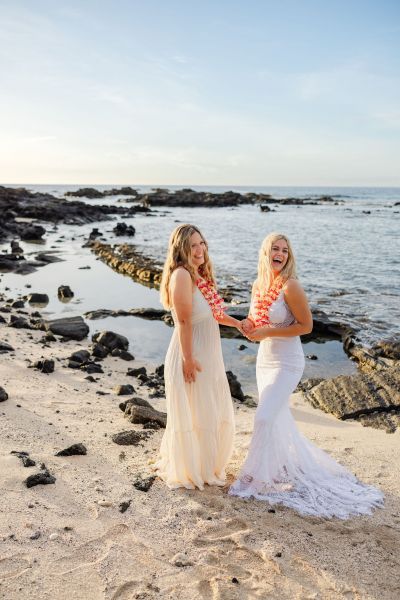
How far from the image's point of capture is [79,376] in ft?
33.0

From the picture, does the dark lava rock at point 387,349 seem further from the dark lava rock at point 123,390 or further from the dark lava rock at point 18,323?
the dark lava rock at point 18,323

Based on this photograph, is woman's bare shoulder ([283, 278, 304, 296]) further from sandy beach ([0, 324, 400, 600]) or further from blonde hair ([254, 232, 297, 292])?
sandy beach ([0, 324, 400, 600])

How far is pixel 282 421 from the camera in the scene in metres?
5.87

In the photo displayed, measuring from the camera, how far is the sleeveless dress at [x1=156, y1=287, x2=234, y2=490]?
5.73 metres

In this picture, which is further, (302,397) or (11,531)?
(302,397)

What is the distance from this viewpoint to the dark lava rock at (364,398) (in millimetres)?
9110

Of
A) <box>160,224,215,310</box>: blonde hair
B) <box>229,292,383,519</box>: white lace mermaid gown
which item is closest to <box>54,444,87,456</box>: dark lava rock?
<box>229,292,383,519</box>: white lace mermaid gown

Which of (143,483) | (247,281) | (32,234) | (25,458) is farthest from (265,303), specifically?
(32,234)

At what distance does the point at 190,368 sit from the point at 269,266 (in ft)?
4.89

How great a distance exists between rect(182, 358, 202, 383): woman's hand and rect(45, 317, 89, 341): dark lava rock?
26.1 feet

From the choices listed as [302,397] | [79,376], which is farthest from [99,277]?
[302,397]

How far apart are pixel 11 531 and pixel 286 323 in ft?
11.4

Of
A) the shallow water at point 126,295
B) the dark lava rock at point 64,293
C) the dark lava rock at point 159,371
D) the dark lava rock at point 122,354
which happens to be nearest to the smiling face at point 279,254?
the shallow water at point 126,295

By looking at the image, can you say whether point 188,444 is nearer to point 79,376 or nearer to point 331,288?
point 79,376
